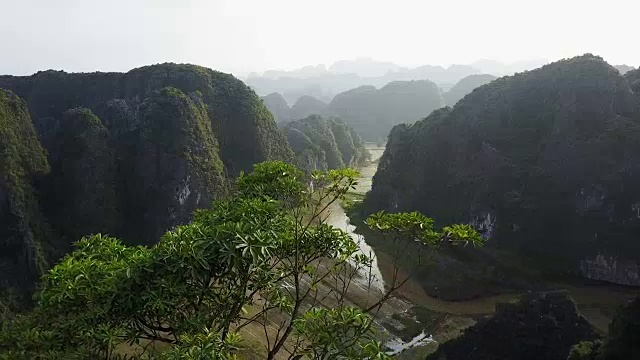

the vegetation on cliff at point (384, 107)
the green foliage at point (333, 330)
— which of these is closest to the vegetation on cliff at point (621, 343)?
the green foliage at point (333, 330)

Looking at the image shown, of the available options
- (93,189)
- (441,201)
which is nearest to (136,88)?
(93,189)

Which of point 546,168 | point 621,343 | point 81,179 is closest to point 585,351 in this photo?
point 621,343

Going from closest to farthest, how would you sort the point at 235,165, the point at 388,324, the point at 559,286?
the point at 388,324
the point at 559,286
the point at 235,165

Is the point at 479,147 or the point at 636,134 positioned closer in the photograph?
the point at 636,134

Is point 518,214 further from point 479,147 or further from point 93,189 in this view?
point 93,189

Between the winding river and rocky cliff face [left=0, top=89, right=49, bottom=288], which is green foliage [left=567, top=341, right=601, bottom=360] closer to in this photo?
the winding river

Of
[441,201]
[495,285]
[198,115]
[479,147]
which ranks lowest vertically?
[495,285]

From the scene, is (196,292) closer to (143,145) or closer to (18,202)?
(18,202)
